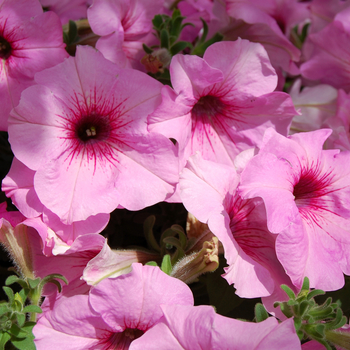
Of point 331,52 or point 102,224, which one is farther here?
point 331,52

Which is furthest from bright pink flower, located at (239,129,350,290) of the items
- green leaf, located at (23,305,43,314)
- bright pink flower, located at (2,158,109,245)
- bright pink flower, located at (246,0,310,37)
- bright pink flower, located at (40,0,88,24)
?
bright pink flower, located at (40,0,88,24)

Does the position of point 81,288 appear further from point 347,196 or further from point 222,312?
point 347,196

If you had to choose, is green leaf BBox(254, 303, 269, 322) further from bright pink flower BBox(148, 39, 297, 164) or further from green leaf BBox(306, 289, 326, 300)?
bright pink flower BBox(148, 39, 297, 164)

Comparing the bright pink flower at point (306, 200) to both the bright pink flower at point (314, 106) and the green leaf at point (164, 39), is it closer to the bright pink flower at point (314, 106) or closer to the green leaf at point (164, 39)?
the bright pink flower at point (314, 106)

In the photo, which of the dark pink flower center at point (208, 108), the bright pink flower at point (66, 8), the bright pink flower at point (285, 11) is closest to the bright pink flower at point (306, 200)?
the dark pink flower center at point (208, 108)

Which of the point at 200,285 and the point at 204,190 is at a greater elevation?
the point at 204,190

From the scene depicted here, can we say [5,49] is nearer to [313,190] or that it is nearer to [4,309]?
[4,309]

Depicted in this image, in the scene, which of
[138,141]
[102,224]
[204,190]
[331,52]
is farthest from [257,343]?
[331,52]
